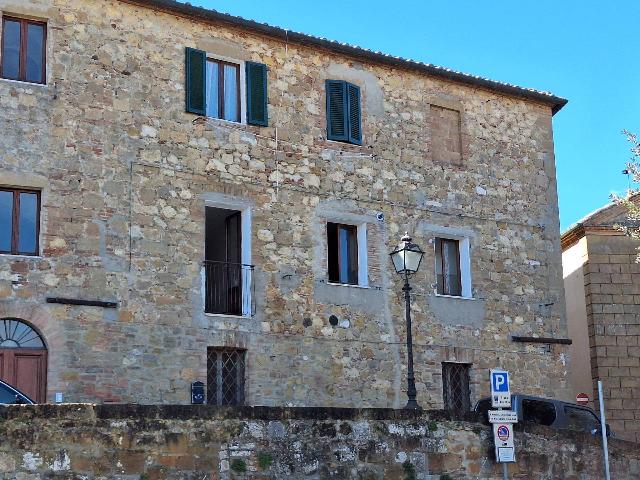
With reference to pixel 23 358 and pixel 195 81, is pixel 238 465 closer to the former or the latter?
pixel 23 358

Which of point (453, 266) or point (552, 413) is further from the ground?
point (453, 266)

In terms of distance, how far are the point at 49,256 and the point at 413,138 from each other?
8.28m

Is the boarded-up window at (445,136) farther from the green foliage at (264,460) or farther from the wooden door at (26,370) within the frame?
the green foliage at (264,460)

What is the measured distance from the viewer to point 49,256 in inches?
705

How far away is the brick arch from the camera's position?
17.4 meters

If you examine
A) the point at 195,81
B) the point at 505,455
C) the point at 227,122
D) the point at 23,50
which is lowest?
the point at 505,455

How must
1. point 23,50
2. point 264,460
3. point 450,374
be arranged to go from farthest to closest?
point 450,374
point 23,50
point 264,460

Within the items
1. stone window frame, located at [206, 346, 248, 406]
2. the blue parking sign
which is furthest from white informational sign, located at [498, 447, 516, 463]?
stone window frame, located at [206, 346, 248, 406]

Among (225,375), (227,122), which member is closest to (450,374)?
(225,375)

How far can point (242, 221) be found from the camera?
20297 millimetres

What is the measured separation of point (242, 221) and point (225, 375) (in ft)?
9.46

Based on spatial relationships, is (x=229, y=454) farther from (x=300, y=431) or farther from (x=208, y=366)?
(x=208, y=366)

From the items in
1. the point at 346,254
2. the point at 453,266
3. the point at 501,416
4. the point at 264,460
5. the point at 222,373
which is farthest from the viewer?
the point at 453,266

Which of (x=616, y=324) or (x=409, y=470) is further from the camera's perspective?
(x=616, y=324)
